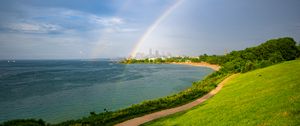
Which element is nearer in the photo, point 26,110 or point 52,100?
point 26,110

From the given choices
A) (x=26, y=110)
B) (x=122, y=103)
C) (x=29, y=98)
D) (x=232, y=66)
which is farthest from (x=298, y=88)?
(x=232, y=66)

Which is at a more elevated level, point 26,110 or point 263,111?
point 263,111

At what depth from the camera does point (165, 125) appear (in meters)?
19.2

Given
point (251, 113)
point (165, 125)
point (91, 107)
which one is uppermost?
point (251, 113)

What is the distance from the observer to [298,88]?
55.3 feet

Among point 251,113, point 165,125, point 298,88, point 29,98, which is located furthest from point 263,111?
point 29,98

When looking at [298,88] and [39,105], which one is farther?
[39,105]

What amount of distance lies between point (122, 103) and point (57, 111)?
11.9 meters

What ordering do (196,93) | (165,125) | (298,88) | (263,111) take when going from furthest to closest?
(196,93), (165,125), (298,88), (263,111)

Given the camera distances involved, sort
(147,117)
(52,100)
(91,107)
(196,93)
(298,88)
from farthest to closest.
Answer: (52,100)
(91,107)
(196,93)
(147,117)
(298,88)

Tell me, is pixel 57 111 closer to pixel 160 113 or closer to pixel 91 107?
pixel 91 107

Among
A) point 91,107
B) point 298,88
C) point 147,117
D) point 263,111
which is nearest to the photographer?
point 263,111

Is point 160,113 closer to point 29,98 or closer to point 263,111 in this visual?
point 263,111

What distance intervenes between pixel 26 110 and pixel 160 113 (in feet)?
90.2
